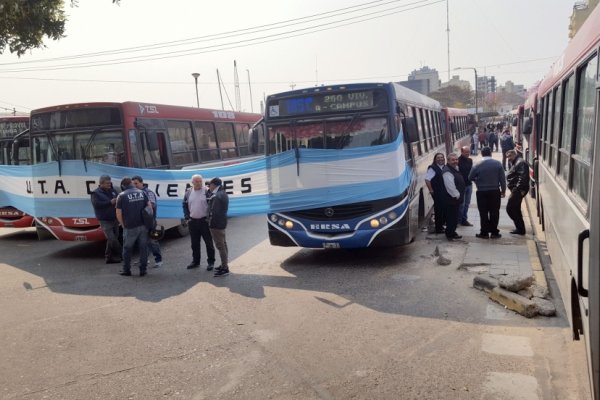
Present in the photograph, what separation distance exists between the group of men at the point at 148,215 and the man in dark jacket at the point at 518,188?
18.7 feet

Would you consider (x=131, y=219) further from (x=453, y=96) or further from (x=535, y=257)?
(x=453, y=96)

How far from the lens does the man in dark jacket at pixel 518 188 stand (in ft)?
34.2

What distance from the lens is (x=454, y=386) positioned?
185 inches

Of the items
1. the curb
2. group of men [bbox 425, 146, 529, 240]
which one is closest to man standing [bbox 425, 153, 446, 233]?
group of men [bbox 425, 146, 529, 240]

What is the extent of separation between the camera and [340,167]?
28.8 feet

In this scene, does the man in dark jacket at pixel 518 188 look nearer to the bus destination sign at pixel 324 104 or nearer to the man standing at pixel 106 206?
the bus destination sign at pixel 324 104

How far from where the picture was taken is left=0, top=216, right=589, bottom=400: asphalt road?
486 cm

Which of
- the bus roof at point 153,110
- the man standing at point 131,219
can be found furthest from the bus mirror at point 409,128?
the bus roof at point 153,110

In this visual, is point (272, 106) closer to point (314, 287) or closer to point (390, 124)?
point (390, 124)

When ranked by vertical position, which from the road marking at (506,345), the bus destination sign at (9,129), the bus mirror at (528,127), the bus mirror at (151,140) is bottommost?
the road marking at (506,345)

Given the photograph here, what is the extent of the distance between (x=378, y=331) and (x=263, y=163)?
4.35 meters

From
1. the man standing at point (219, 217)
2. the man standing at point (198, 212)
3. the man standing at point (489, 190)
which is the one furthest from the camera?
the man standing at point (489, 190)

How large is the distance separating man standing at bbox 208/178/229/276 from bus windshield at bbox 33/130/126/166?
121 inches

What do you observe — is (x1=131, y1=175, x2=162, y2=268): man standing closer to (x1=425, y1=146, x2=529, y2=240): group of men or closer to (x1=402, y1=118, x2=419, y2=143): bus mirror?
(x1=402, y1=118, x2=419, y2=143): bus mirror
